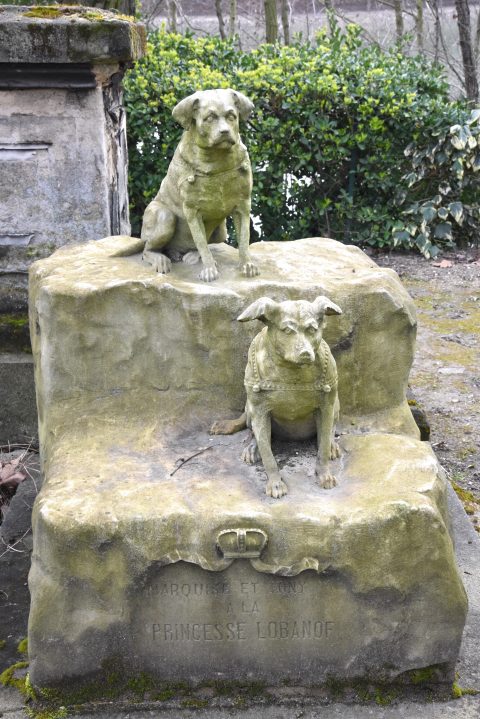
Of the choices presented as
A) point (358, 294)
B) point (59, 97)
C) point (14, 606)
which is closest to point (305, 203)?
point (59, 97)

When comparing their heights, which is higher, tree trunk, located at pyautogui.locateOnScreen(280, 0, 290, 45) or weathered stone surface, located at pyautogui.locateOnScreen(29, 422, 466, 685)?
tree trunk, located at pyautogui.locateOnScreen(280, 0, 290, 45)

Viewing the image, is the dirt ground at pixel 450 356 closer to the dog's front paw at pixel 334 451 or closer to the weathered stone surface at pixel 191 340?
the weathered stone surface at pixel 191 340

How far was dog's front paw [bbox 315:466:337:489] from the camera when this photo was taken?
3.60 m

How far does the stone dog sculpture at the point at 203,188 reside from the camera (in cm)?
392

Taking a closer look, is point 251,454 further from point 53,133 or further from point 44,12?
point 44,12

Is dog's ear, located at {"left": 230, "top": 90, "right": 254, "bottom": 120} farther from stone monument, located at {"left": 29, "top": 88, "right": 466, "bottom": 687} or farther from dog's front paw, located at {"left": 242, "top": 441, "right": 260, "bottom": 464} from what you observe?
dog's front paw, located at {"left": 242, "top": 441, "right": 260, "bottom": 464}

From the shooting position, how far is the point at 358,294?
4125 millimetres

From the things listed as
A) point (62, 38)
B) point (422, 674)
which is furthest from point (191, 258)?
point (422, 674)

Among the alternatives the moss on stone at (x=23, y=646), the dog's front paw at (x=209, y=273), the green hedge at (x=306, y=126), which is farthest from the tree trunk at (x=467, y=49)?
the moss on stone at (x=23, y=646)

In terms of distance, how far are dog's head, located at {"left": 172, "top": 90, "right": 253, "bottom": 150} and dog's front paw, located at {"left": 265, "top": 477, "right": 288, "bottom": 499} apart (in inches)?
60.3

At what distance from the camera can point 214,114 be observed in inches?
153

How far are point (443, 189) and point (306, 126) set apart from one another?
1602 mm

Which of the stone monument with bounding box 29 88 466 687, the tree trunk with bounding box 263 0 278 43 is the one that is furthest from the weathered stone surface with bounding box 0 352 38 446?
the tree trunk with bounding box 263 0 278 43

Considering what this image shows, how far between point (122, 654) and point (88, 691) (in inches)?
7.9
